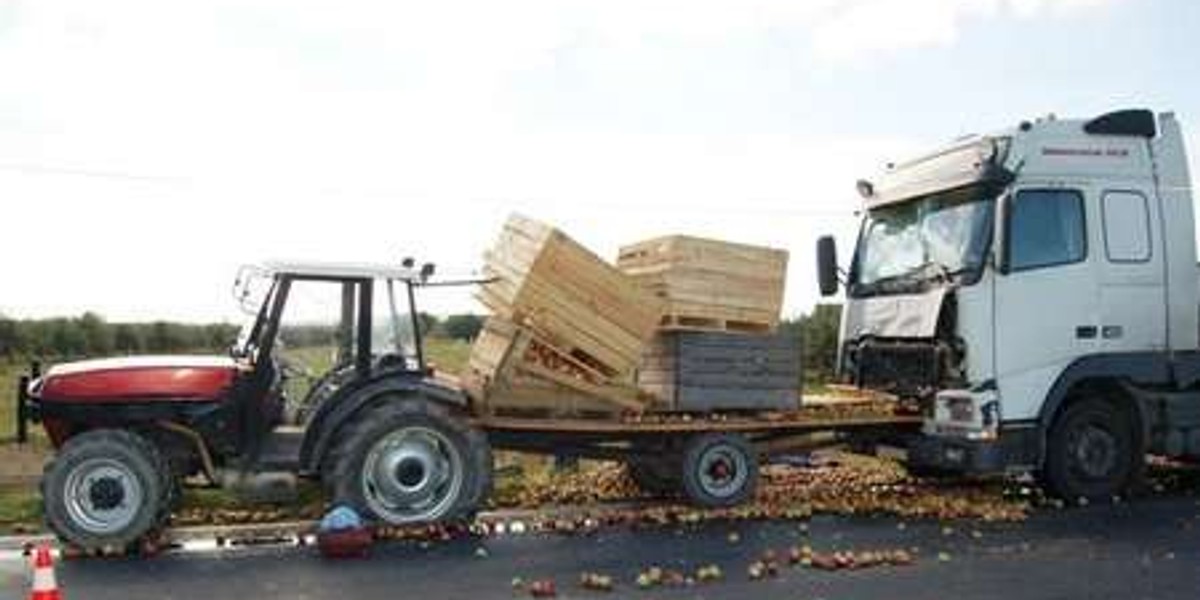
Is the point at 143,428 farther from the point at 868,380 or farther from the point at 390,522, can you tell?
the point at 868,380

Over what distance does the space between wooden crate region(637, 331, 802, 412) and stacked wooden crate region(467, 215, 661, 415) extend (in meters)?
0.43

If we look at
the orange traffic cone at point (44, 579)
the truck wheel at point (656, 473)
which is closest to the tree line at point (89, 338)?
the truck wheel at point (656, 473)

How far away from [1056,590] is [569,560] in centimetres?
347

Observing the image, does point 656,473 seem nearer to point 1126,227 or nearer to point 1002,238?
point 1002,238

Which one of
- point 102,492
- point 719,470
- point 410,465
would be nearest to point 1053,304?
point 719,470

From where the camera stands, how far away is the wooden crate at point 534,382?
1330 centimetres

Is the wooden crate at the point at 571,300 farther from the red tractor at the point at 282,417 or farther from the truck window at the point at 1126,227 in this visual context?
the truck window at the point at 1126,227

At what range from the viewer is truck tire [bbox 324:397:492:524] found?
12.4 metres

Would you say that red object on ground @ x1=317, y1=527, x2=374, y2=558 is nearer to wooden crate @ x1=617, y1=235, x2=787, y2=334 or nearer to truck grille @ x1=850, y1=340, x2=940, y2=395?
wooden crate @ x1=617, y1=235, x2=787, y2=334

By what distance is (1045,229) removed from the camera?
1423 centimetres

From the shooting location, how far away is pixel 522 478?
643 inches

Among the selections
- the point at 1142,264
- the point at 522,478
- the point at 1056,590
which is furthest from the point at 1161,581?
the point at 522,478

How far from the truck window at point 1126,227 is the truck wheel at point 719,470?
3.99 metres

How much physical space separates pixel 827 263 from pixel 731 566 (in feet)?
18.5
